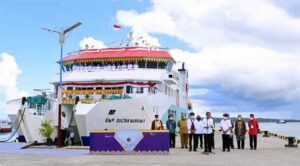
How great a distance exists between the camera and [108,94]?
84.4ft

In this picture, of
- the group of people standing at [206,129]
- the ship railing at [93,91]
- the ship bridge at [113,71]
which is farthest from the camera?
the ship bridge at [113,71]

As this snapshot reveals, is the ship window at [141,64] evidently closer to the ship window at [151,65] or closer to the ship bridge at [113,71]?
the ship bridge at [113,71]

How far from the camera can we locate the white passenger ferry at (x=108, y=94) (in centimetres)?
2283

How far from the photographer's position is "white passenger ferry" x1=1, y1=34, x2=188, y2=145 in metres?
22.8

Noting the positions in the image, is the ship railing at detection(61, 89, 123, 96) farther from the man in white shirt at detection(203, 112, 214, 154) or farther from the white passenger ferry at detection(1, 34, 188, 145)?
the man in white shirt at detection(203, 112, 214, 154)

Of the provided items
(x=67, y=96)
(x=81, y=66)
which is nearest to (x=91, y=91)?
(x=67, y=96)

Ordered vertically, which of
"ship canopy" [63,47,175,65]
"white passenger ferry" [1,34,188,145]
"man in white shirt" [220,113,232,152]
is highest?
"ship canopy" [63,47,175,65]

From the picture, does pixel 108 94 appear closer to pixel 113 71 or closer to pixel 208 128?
pixel 113 71

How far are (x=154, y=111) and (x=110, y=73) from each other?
3.95 metres

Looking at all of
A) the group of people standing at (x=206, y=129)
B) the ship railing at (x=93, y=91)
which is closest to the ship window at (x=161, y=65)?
the ship railing at (x=93, y=91)

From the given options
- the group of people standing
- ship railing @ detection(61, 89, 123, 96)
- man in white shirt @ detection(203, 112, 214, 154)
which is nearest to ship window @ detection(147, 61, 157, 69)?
ship railing @ detection(61, 89, 123, 96)

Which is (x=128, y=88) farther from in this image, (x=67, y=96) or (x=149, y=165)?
(x=149, y=165)

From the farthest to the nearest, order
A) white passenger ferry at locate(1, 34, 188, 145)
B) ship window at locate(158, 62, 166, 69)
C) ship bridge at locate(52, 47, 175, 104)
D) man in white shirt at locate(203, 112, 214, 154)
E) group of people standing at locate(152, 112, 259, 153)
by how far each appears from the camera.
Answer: ship window at locate(158, 62, 166, 69) < ship bridge at locate(52, 47, 175, 104) < white passenger ferry at locate(1, 34, 188, 145) < group of people standing at locate(152, 112, 259, 153) < man in white shirt at locate(203, 112, 214, 154)

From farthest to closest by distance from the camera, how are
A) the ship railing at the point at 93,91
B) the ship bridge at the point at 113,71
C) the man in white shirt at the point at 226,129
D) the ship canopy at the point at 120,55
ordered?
the ship canopy at the point at 120,55 → the ship bridge at the point at 113,71 → the ship railing at the point at 93,91 → the man in white shirt at the point at 226,129
